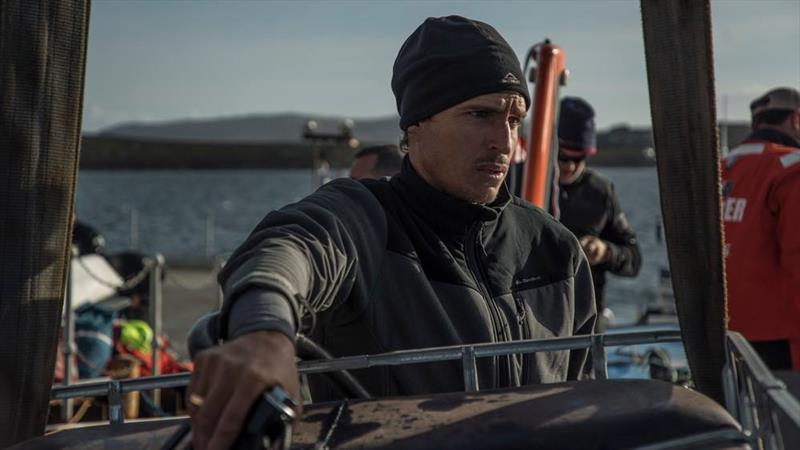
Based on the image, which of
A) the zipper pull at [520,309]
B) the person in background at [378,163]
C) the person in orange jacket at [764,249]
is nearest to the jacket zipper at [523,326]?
the zipper pull at [520,309]

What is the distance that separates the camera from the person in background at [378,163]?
5.15 meters

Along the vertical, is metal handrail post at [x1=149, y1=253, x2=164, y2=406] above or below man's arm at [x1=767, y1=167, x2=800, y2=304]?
below

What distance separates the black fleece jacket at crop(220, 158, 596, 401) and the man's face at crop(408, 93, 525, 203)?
0.14 ft

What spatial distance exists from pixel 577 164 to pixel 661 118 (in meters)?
3.87

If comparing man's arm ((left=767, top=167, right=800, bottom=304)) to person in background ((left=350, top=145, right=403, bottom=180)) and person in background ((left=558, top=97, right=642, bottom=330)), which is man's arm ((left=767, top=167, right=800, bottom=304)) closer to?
person in background ((left=558, top=97, right=642, bottom=330))

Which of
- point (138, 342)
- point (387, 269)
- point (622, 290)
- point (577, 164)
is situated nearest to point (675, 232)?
point (387, 269)

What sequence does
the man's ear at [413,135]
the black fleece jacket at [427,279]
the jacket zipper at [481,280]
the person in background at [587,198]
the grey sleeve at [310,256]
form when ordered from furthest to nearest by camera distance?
1. the person in background at [587,198]
2. the man's ear at [413,135]
3. the jacket zipper at [481,280]
4. the black fleece jacket at [427,279]
5. the grey sleeve at [310,256]

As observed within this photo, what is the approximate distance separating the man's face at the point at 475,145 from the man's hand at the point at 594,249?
10.9ft

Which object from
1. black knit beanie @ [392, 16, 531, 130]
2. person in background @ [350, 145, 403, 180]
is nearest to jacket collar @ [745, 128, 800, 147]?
person in background @ [350, 145, 403, 180]

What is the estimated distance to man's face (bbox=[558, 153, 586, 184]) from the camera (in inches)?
240

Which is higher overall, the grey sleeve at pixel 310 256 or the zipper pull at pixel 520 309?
the grey sleeve at pixel 310 256

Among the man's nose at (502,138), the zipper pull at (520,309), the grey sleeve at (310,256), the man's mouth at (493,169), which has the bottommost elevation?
the zipper pull at (520,309)

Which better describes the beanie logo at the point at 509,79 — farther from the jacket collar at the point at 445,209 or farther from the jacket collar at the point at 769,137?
the jacket collar at the point at 769,137

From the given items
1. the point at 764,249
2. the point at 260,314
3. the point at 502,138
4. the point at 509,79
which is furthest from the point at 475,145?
the point at 764,249
